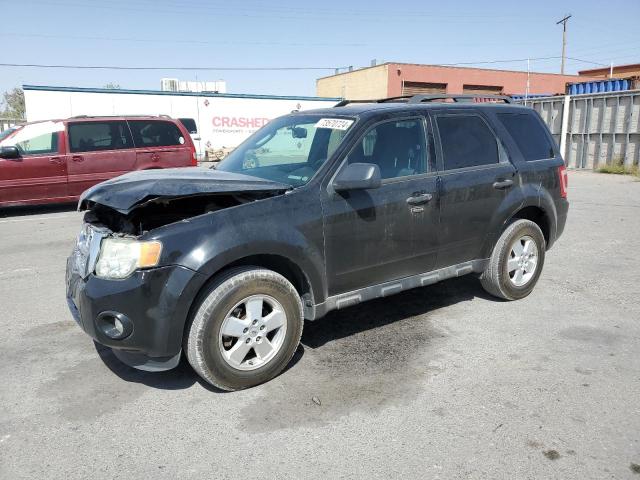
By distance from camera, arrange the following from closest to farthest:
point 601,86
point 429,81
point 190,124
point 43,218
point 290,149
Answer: point 290,149
point 43,218
point 601,86
point 190,124
point 429,81

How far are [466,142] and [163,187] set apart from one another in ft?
8.82

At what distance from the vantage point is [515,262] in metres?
5.12

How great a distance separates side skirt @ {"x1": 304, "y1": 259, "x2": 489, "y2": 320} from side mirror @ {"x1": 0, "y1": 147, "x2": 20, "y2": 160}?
8563 mm

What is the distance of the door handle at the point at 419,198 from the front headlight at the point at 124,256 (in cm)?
197

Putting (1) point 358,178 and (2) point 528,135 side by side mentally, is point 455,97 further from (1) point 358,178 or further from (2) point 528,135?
(1) point 358,178

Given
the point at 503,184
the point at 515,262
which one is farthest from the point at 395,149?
the point at 515,262

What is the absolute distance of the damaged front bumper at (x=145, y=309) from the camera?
3152 mm

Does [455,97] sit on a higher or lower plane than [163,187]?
higher

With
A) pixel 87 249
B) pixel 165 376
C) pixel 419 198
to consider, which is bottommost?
pixel 165 376

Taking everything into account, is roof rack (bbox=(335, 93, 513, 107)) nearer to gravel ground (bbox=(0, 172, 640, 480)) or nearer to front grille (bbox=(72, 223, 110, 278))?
gravel ground (bbox=(0, 172, 640, 480))

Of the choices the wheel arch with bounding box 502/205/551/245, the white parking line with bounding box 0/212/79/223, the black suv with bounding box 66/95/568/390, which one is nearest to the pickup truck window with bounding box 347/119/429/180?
the black suv with bounding box 66/95/568/390

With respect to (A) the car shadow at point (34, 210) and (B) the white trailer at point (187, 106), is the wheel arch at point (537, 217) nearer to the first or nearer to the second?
(A) the car shadow at point (34, 210)

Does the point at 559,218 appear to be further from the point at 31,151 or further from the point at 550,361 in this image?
the point at 31,151

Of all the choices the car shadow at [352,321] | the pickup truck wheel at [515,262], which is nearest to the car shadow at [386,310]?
the car shadow at [352,321]
